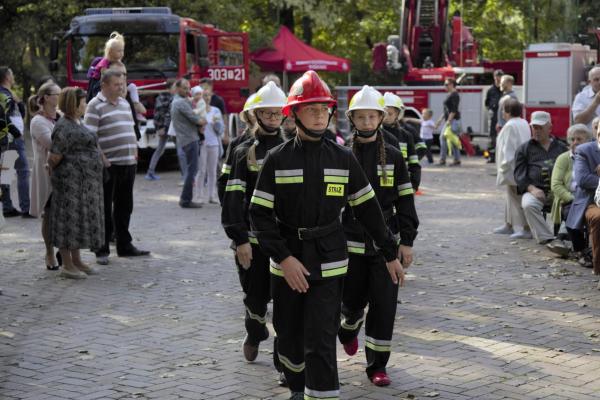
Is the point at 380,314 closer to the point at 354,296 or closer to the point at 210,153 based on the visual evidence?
the point at 354,296

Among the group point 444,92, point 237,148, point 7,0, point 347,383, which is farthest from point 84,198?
point 7,0

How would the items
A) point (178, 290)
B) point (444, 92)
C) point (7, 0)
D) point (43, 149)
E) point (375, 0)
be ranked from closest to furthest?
point (178, 290)
point (43, 149)
point (444, 92)
point (7, 0)
point (375, 0)

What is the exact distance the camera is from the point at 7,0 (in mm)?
33438

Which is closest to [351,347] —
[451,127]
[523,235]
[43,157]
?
[43,157]

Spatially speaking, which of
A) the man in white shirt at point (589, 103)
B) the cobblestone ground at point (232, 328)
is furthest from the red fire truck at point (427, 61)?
the cobblestone ground at point (232, 328)

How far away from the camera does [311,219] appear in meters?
5.73

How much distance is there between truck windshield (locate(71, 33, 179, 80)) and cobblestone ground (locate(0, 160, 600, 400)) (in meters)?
9.81

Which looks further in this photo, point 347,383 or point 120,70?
point 120,70

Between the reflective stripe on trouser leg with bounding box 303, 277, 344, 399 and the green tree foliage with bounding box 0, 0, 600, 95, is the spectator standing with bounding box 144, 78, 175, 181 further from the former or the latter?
the reflective stripe on trouser leg with bounding box 303, 277, 344, 399

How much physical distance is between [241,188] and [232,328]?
1.95 m

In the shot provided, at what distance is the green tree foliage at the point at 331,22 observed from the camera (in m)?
33.3

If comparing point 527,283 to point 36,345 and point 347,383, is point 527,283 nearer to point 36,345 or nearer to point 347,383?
point 347,383

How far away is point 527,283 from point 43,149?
199 inches

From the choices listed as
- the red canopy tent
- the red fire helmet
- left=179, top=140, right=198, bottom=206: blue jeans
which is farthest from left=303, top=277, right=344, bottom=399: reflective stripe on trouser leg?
the red canopy tent
